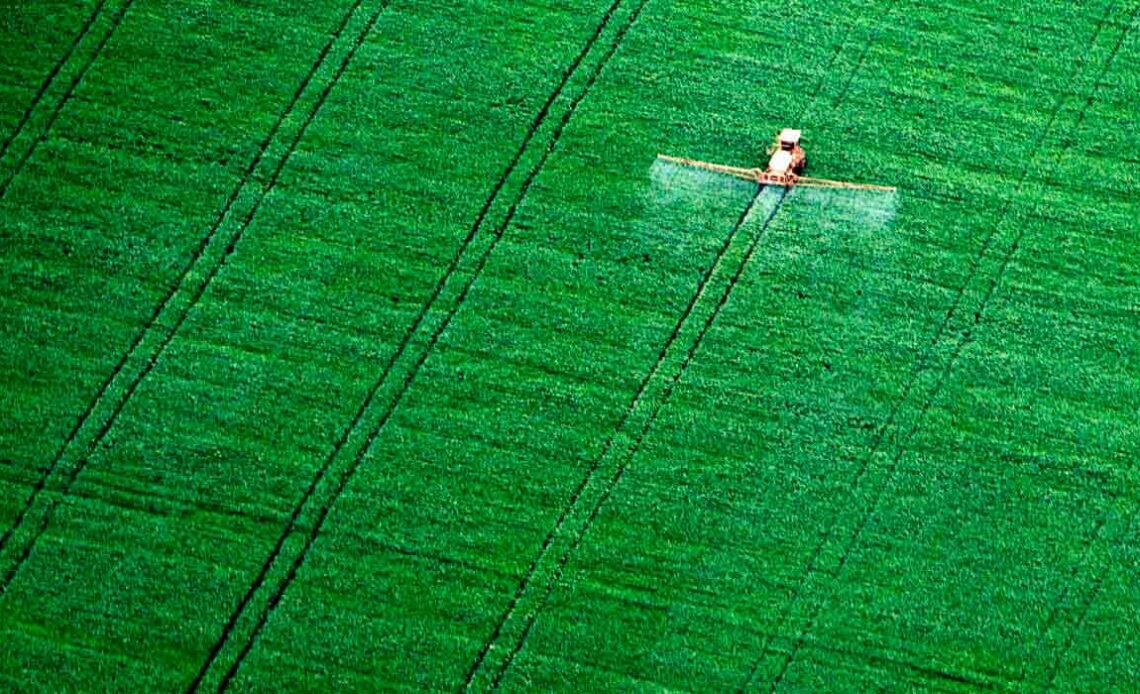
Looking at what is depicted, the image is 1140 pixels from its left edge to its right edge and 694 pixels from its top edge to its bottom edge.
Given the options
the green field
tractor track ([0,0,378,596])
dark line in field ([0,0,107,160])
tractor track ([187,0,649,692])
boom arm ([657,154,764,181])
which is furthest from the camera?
dark line in field ([0,0,107,160])

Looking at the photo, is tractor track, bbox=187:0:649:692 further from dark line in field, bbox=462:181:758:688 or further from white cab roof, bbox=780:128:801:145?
white cab roof, bbox=780:128:801:145

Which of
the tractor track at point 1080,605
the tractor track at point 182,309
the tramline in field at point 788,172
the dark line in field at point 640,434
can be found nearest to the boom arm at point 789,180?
the tramline in field at point 788,172

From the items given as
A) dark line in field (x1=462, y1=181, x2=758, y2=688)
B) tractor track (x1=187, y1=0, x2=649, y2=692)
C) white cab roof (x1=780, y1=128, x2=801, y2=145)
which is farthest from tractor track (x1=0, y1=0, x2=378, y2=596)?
white cab roof (x1=780, y1=128, x2=801, y2=145)

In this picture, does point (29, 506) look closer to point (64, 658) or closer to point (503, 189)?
point (64, 658)

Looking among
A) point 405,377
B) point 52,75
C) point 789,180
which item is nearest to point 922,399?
point 789,180

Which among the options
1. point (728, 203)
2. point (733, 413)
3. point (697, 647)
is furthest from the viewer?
point (728, 203)

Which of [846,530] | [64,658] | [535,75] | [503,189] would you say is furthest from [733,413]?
[64,658]
